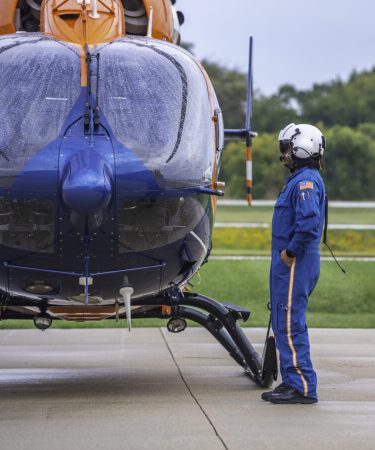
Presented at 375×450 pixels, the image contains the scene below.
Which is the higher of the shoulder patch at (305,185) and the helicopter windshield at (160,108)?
the helicopter windshield at (160,108)

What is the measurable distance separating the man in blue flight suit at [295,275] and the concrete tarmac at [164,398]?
20 cm

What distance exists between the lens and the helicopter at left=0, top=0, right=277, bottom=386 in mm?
7414

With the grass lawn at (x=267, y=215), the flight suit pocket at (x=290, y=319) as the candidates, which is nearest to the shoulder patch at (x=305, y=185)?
the flight suit pocket at (x=290, y=319)

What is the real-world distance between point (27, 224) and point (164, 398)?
1850 millimetres

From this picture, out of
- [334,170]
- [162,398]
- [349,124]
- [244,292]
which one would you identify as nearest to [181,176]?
[162,398]

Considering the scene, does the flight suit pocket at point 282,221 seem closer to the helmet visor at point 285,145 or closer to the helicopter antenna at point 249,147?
the helmet visor at point 285,145

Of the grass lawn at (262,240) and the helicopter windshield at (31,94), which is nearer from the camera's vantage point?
the helicopter windshield at (31,94)

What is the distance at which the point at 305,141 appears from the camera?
8539 mm

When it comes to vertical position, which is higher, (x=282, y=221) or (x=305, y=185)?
(x=305, y=185)

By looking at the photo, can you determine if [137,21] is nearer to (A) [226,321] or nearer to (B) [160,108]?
(B) [160,108]

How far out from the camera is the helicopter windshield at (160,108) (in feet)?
25.2

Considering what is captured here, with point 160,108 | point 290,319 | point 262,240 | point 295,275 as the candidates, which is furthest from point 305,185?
point 262,240

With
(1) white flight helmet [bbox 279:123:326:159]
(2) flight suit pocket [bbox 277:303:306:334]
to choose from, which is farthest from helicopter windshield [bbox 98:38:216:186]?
(2) flight suit pocket [bbox 277:303:306:334]

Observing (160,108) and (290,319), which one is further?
(290,319)
